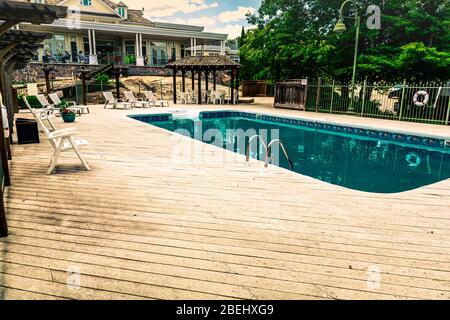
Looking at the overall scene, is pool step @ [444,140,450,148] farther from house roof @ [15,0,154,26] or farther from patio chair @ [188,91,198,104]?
house roof @ [15,0,154,26]

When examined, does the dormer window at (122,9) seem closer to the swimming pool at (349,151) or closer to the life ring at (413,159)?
the swimming pool at (349,151)

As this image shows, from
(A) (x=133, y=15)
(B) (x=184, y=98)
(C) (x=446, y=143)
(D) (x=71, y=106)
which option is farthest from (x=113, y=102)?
(A) (x=133, y=15)

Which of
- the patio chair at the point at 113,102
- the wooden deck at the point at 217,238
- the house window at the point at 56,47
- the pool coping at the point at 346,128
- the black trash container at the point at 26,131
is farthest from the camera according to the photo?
the house window at the point at 56,47

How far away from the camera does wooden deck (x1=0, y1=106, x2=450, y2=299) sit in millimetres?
2455

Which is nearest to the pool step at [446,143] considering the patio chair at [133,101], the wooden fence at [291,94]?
the wooden fence at [291,94]

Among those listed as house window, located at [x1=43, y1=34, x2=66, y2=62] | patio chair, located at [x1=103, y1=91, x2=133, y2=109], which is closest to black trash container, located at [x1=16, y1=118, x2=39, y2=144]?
patio chair, located at [x1=103, y1=91, x2=133, y2=109]

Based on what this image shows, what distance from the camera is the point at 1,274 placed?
2.57 metres

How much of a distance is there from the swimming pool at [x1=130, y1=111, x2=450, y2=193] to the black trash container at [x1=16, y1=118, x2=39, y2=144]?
216 inches

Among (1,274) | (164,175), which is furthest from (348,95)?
(1,274)

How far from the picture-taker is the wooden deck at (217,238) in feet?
8.05

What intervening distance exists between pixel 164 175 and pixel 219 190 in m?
1.24

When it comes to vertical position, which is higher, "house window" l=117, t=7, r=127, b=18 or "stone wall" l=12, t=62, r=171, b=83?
"house window" l=117, t=7, r=127, b=18

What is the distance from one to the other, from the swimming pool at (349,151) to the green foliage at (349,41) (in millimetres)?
5540

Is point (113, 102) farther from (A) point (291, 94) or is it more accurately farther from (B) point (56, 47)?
(B) point (56, 47)
